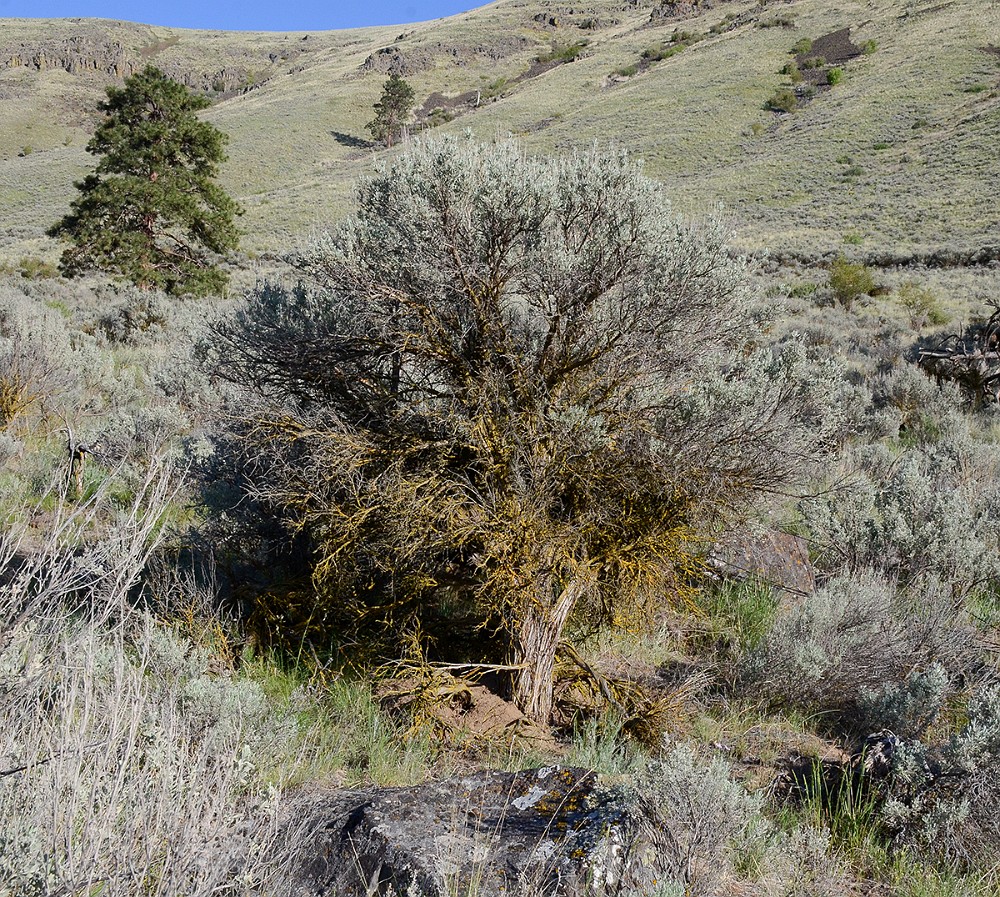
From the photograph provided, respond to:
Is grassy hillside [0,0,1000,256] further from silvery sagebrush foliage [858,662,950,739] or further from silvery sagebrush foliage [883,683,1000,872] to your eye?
silvery sagebrush foliage [883,683,1000,872]

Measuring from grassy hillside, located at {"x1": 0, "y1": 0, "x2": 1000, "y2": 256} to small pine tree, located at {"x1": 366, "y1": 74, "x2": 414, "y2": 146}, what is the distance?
2.57 meters

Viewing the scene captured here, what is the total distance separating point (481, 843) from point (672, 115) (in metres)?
59.2

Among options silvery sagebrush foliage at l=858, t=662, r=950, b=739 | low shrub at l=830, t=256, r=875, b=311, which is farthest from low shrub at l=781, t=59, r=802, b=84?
silvery sagebrush foliage at l=858, t=662, r=950, b=739

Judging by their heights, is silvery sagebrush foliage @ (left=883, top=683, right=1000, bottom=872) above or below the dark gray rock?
above

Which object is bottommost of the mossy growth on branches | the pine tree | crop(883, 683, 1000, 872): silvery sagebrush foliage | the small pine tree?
crop(883, 683, 1000, 872): silvery sagebrush foliage

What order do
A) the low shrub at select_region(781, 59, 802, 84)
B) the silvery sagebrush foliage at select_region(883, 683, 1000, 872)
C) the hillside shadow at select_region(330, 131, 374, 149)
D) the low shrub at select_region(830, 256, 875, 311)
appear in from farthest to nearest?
the hillside shadow at select_region(330, 131, 374, 149) < the low shrub at select_region(781, 59, 802, 84) < the low shrub at select_region(830, 256, 875, 311) < the silvery sagebrush foliage at select_region(883, 683, 1000, 872)

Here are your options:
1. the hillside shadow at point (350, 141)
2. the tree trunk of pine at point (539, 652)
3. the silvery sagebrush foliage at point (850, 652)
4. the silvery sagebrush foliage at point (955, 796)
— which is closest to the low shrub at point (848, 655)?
the silvery sagebrush foliage at point (850, 652)

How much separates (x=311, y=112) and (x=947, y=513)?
7713cm

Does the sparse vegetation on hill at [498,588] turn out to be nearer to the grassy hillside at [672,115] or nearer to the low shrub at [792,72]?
the grassy hillside at [672,115]

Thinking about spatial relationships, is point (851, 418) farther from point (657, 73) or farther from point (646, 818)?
point (657, 73)

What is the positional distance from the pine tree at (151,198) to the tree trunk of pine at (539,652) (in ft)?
54.2

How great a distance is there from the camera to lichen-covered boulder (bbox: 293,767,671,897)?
A: 2314 millimetres

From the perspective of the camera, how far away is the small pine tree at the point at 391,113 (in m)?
65.6

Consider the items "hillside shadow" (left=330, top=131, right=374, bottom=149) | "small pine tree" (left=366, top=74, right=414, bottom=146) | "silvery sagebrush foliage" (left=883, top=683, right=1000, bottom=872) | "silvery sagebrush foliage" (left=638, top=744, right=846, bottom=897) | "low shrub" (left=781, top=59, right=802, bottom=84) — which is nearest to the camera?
"silvery sagebrush foliage" (left=638, top=744, right=846, bottom=897)
